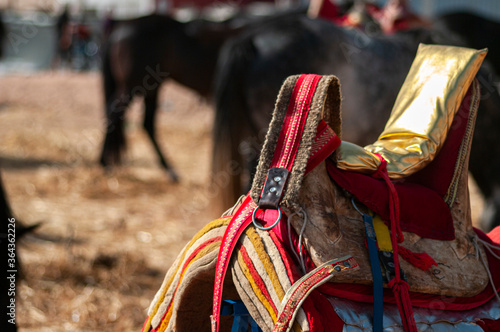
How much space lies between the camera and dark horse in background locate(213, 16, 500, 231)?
112 inches

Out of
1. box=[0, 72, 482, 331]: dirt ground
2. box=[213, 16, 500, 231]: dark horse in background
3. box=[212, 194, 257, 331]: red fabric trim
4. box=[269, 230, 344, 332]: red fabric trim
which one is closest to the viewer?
box=[269, 230, 344, 332]: red fabric trim

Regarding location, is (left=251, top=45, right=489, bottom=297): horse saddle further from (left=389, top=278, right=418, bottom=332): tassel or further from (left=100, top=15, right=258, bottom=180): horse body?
(left=100, top=15, right=258, bottom=180): horse body

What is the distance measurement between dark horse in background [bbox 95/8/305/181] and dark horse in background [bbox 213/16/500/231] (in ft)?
5.58

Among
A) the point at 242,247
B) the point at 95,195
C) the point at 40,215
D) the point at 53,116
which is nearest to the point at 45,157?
the point at 95,195

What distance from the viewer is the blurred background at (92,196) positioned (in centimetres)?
233

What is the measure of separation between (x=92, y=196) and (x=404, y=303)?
3528 millimetres

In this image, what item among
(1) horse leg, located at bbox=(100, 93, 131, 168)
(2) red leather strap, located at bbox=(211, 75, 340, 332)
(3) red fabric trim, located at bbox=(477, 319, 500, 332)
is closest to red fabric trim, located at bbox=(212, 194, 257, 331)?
(2) red leather strap, located at bbox=(211, 75, 340, 332)

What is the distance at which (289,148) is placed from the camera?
3.27ft

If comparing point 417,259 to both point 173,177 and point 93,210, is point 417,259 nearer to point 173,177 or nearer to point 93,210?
point 93,210

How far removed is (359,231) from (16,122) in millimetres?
7314

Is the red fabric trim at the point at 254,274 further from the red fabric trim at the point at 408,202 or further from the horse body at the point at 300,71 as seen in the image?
the horse body at the point at 300,71

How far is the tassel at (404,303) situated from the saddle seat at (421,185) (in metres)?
0.04

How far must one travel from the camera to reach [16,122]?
7.46 m

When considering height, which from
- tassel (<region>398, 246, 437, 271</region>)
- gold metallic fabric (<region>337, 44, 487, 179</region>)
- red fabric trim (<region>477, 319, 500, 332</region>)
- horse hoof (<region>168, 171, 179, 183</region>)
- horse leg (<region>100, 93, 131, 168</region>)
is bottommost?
horse hoof (<region>168, 171, 179, 183</region>)
